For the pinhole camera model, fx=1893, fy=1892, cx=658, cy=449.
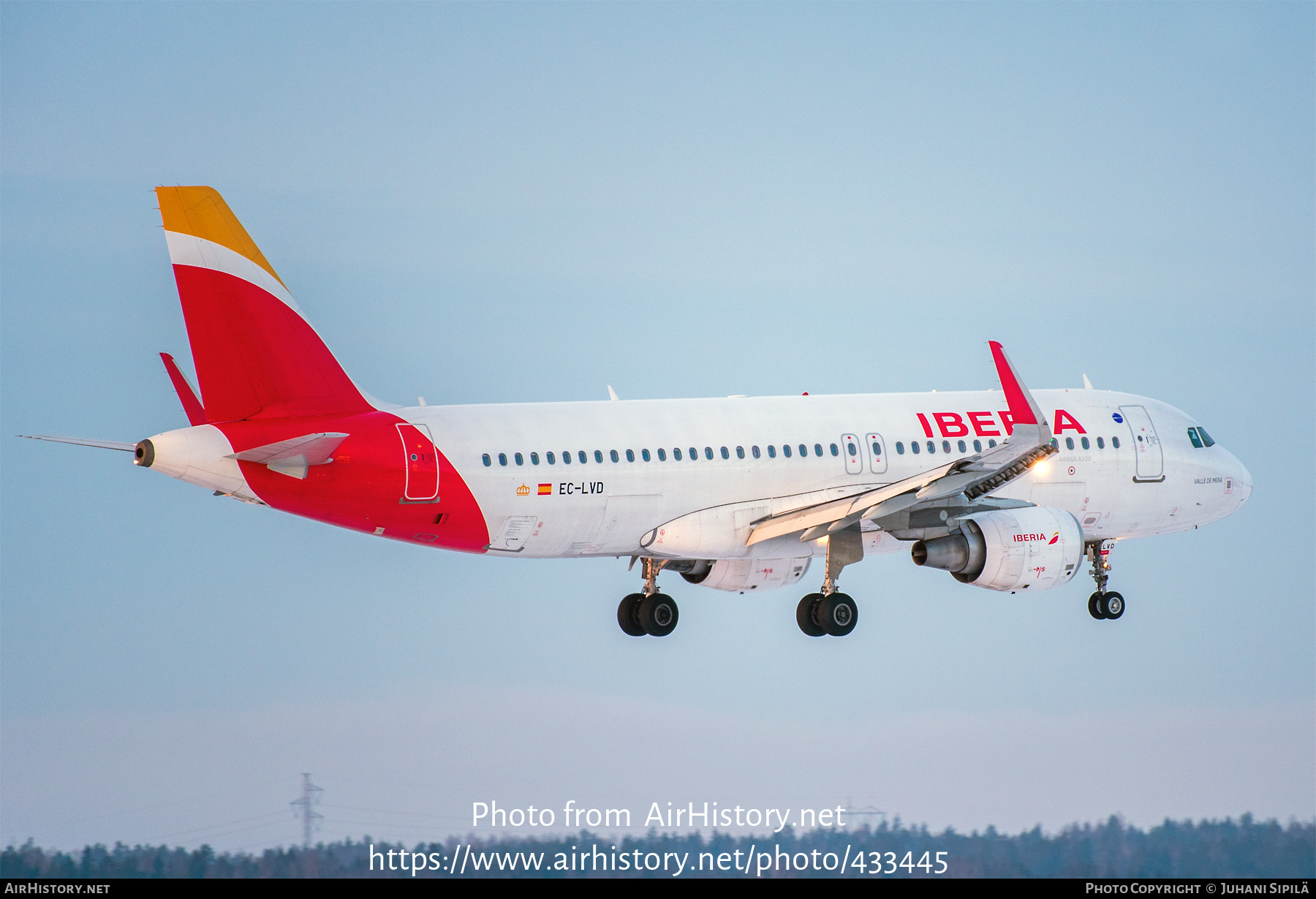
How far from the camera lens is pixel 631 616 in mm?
44125

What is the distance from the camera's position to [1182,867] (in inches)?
1812

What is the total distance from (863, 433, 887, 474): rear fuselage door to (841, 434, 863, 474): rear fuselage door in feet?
0.61

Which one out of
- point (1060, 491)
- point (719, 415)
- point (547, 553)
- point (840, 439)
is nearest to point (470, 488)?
point (547, 553)

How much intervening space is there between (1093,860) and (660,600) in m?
12.6

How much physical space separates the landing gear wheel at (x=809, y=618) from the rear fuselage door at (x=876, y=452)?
10.2 ft

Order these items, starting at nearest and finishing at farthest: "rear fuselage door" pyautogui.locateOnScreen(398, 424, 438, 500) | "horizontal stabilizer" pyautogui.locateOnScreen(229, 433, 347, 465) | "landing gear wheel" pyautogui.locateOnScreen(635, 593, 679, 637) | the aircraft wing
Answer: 1. "horizontal stabilizer" pyautogui.locateOnScreen(229, 433, 347, 465)
2. "rear fuselage door" pyautogui.locateOnScreen(398, 424, 438, 500)
3. the aircraft wing
4. "landing gear wheel" pyautogui.locateOnScreen(635, 593, 679, 637)

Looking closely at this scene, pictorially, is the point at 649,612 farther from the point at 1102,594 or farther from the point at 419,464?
the point at 1102,594

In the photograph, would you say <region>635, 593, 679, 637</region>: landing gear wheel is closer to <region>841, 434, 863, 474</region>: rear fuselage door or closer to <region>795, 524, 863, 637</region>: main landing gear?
<region>795, 524, 863, 637</region>: main landing gear

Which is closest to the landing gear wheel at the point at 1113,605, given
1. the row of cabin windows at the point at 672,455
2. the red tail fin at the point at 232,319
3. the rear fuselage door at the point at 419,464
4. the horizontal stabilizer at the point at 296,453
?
the row of cabin windows at the point at 672,455

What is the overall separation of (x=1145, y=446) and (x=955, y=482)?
26.8 feet

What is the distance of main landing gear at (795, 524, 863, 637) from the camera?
136ft

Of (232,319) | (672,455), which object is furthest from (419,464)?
(672,455)

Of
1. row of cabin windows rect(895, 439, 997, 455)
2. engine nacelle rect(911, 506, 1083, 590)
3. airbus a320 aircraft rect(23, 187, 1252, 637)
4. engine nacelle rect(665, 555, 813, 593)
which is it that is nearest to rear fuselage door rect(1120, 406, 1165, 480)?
airbus a320 aircraft rect(23, 187, 1252, 637)

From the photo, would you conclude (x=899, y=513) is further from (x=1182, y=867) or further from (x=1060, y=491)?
(x=1182, y=867)
